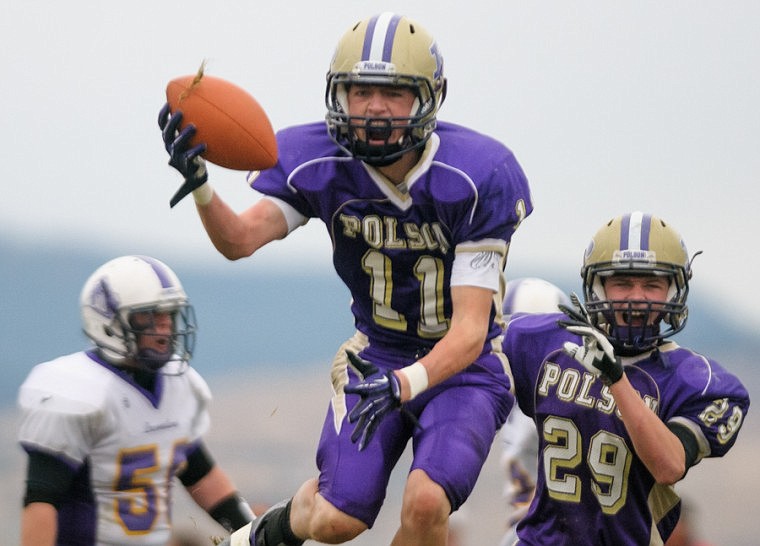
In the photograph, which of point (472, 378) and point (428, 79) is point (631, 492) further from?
point (428, 79)

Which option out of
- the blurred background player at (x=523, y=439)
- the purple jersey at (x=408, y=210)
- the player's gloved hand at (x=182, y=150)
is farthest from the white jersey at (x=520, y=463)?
the player's gloved hand at (x=182, y=150)

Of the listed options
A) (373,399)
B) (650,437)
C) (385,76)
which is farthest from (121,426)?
(650,437)

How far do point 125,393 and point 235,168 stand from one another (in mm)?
751

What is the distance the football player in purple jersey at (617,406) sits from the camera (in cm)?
436

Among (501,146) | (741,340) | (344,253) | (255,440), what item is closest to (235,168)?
(344,253)

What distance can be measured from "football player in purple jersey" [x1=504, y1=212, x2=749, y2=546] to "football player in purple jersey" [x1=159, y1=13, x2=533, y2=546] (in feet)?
0.58

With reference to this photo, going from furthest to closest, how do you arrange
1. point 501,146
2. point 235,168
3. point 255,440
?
point 255,440
point 501,146
point 235,168

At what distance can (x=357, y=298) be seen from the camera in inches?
174

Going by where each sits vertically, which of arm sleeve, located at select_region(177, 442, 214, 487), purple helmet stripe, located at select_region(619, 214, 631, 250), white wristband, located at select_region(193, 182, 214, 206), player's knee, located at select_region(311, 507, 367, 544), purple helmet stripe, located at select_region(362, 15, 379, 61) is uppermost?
purple helmet stripe, located at select_region(362, 15, 379, 61)

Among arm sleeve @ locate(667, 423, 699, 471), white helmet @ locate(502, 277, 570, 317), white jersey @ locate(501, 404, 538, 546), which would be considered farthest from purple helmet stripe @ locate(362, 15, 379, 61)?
white jersey @ locate(501, 404, 538, 546)

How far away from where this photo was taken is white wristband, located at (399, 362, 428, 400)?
13.0ft

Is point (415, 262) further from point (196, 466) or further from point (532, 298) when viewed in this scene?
point (532, 298)

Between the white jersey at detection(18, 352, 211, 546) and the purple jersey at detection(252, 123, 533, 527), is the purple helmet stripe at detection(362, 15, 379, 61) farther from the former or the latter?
the white jersey at detection(18, 352, 211, 546)

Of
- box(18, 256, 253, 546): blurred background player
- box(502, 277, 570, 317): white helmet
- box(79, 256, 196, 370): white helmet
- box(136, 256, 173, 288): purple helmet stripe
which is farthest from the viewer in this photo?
box(502, 277, 570, 317): white helmet
